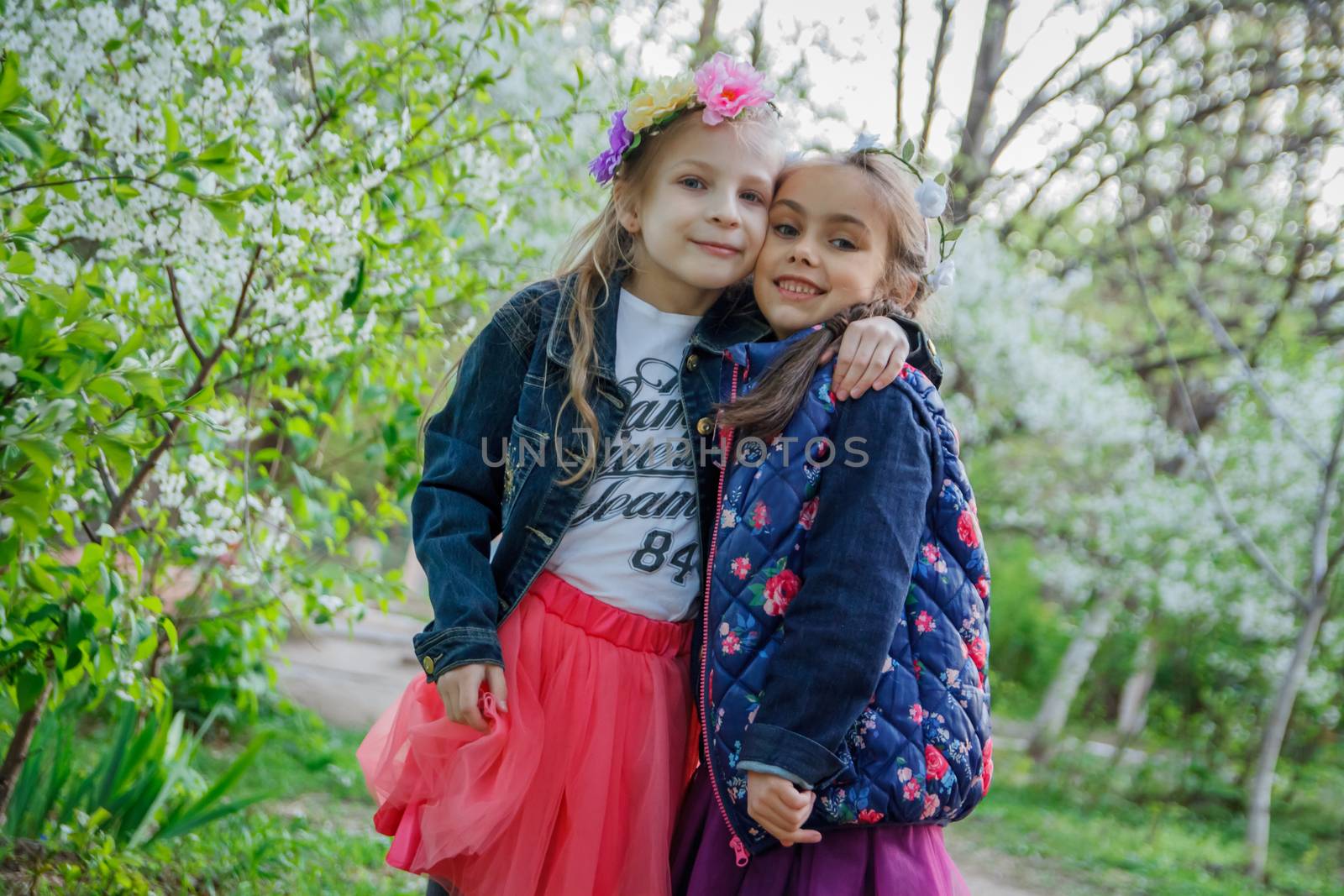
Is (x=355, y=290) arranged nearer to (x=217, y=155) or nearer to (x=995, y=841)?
(x=217, y=155)

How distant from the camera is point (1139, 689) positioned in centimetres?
845

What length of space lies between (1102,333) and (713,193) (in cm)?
798

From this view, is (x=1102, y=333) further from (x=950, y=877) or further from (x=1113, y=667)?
(x=950, y=877)

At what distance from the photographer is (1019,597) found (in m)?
11.5

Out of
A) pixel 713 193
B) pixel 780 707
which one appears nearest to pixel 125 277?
pixel 713 193

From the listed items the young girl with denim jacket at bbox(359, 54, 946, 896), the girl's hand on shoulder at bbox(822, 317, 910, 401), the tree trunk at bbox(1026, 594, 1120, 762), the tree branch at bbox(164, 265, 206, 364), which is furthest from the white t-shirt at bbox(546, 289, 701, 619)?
the tree trunk at bbox(1026, 594, 1120, 762)

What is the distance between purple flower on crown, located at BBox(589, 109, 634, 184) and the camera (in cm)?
200

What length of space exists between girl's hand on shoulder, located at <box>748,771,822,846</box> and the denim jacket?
477 millimetres

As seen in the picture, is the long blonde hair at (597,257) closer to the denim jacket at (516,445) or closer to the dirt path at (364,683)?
the denim jacket at (516,445)

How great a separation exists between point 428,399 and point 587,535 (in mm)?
1408

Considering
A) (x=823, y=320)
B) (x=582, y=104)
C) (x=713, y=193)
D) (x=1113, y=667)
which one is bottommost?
(x=1113, y=667)

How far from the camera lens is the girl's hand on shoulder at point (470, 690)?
1.69 metres

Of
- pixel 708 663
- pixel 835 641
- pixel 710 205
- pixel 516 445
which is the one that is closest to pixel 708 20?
pixel 710 205

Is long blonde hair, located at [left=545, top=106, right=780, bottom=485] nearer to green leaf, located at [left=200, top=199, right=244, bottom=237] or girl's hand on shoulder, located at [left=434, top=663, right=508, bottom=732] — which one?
girl's hand on shoulder, located at [left=434, top=663, right=508, bottom=732]
